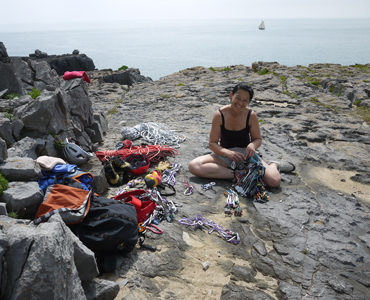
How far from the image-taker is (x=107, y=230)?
2941 millimetres

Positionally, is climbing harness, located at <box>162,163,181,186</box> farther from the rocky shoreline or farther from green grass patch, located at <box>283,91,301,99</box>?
green grass patch, located at <box>283,91,301,99</box>

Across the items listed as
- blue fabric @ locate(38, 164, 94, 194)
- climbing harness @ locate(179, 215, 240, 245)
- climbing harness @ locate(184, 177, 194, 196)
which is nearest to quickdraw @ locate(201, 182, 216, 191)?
climbing harness @ locate(184, 177, 194, 196)

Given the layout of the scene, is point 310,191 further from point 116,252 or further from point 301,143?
point 116,252

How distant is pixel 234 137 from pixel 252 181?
0.92 metres

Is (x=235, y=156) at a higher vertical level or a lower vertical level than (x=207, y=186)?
higher

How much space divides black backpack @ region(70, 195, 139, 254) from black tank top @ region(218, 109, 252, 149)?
8.20ft

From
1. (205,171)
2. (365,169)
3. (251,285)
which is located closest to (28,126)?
(205,171)

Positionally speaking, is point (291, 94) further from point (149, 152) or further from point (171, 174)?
point (171, 174)

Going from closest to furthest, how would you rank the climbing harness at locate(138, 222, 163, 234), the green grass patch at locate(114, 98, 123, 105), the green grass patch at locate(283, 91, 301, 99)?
the climbing harness at locate(138, 222, 163, 234), the green grass patch at locate(283, 91, 301, 99), the green grass patch at locate(114, 98, 123, 105)

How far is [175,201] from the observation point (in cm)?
425

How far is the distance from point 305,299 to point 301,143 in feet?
14.9

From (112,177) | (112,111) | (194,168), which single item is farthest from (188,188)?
(112,111)

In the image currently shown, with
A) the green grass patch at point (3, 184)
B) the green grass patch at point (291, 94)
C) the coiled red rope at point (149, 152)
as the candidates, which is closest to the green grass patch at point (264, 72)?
the green grass patch at point (291, 94)

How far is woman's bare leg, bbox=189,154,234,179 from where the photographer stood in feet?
15.8
